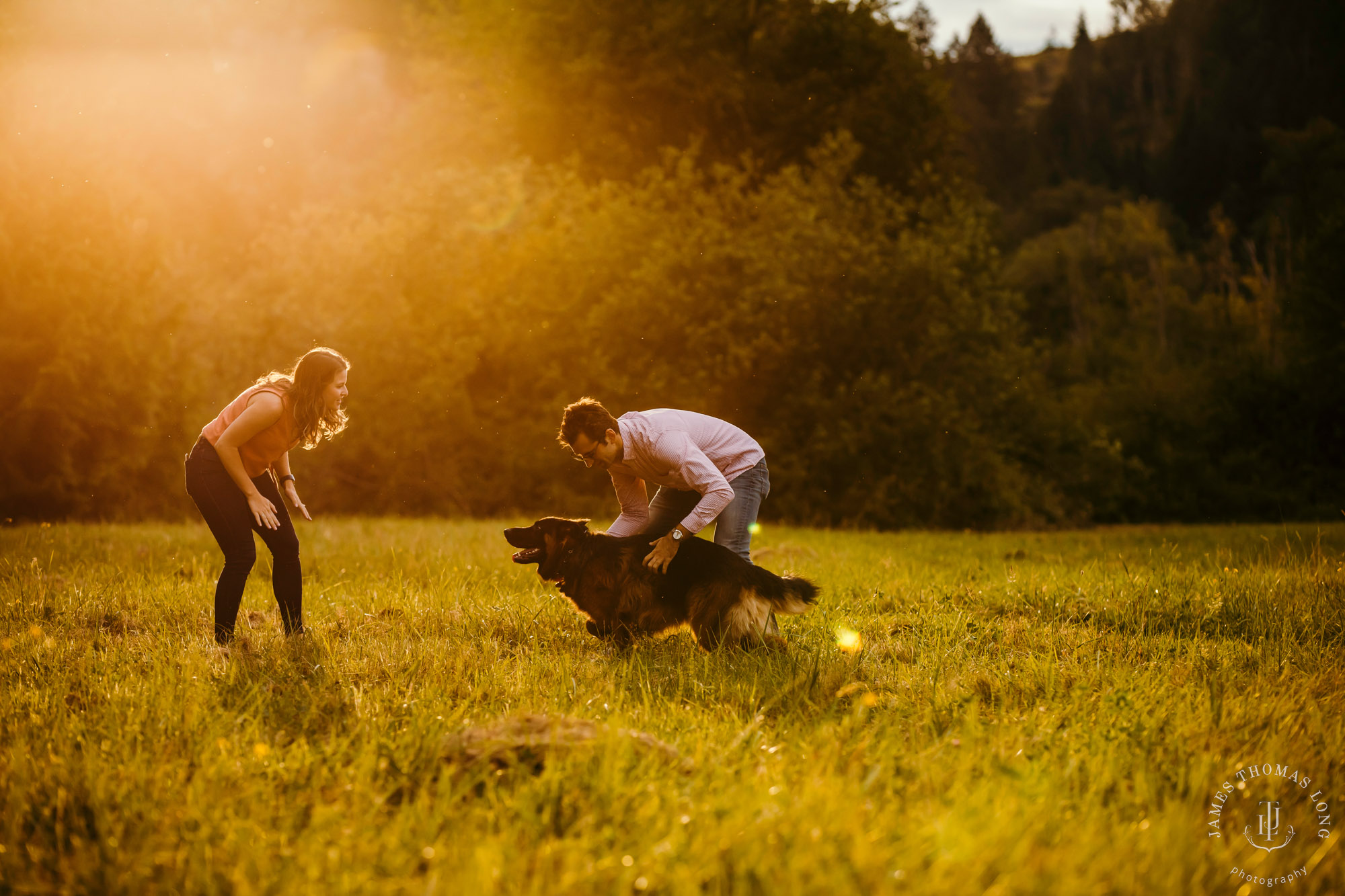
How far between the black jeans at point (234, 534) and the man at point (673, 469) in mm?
1851

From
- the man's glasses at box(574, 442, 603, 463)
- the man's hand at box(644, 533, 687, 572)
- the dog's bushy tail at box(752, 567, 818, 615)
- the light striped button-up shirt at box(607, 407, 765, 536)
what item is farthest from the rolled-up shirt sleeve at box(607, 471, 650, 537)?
the dog's bushy tail at box(752, 567, 818, 615)

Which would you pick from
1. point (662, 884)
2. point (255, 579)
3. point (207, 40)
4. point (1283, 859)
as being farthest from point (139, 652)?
point (207, 40)

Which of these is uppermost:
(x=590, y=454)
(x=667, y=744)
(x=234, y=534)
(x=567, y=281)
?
(x=567, y=281)

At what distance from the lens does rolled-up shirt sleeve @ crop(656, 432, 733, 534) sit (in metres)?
4.89

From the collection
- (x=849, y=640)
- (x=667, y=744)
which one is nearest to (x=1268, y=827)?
(x=667, y=744)

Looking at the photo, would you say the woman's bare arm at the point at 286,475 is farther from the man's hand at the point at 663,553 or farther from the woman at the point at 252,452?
the man's hand at the point at 663,553

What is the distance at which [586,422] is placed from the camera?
491cm

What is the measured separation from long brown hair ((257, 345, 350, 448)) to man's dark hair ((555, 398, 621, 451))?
131 cm

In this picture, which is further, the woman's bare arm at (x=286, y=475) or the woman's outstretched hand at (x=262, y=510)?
the woman's bare arm at (x=286, y=475)

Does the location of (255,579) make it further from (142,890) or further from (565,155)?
(565,155)

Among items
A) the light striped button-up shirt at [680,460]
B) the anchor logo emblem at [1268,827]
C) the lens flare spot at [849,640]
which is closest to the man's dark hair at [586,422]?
the light striped button-up shirt at [680,460]

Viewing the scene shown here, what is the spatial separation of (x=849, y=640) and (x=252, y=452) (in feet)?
12.3

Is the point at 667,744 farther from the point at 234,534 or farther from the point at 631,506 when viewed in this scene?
the point at 234,534

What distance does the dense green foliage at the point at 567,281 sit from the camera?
14.5m
